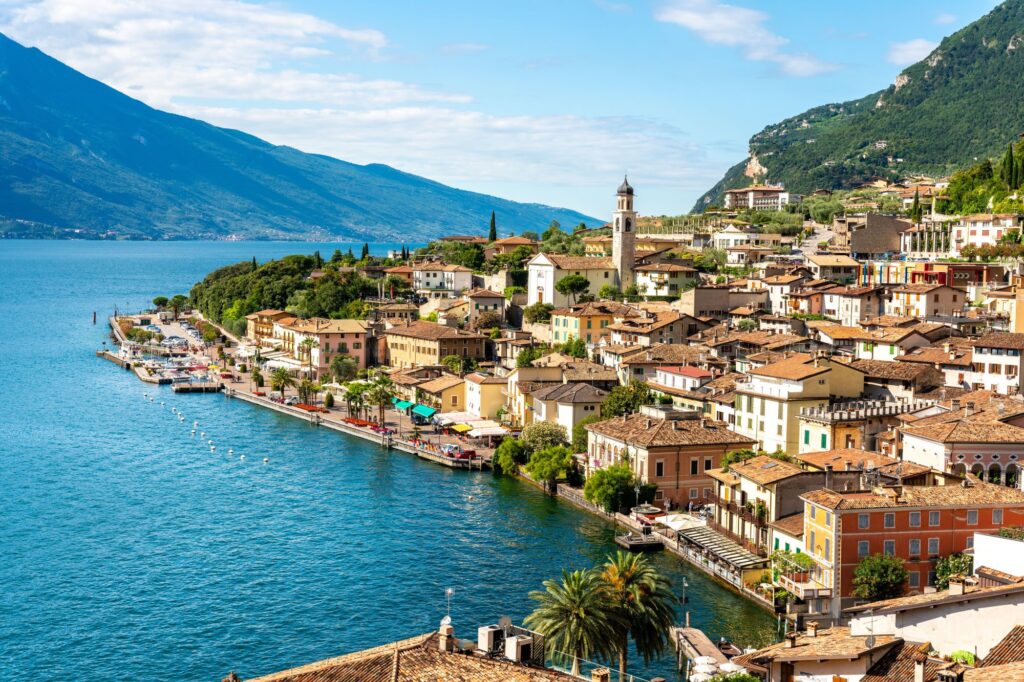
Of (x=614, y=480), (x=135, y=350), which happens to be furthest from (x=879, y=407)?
(x=135, y=350)

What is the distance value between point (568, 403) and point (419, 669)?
140 feet

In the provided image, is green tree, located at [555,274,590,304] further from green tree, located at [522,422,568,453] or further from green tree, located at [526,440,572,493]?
green tree, located at [526,440,572,493]

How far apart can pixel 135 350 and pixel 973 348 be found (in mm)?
90435

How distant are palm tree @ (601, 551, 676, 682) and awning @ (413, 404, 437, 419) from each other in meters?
44.2

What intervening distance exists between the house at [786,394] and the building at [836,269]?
4167 centimetres

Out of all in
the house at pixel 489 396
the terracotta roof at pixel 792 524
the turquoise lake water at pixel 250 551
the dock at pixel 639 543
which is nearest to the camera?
the turquoise lake water at pixel 250 551

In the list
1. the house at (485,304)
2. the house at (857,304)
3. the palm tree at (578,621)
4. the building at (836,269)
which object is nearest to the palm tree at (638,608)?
the palm tree at (578,621)

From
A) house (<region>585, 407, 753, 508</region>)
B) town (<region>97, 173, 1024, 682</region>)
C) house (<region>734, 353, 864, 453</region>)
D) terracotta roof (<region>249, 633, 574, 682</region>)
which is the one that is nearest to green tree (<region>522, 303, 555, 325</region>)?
town (<region>97, 173, 1024, 682</region>)

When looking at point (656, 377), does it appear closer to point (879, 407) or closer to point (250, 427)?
point (879, 407)

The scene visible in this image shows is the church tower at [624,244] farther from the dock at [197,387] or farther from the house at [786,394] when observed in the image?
the house at [786,394]

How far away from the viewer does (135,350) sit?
119 metres

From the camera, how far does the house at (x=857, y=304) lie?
3115 inches

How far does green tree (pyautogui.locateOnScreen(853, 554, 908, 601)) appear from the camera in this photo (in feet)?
117

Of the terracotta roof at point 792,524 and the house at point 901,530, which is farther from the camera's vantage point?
the terracotta roof at point 792,524
